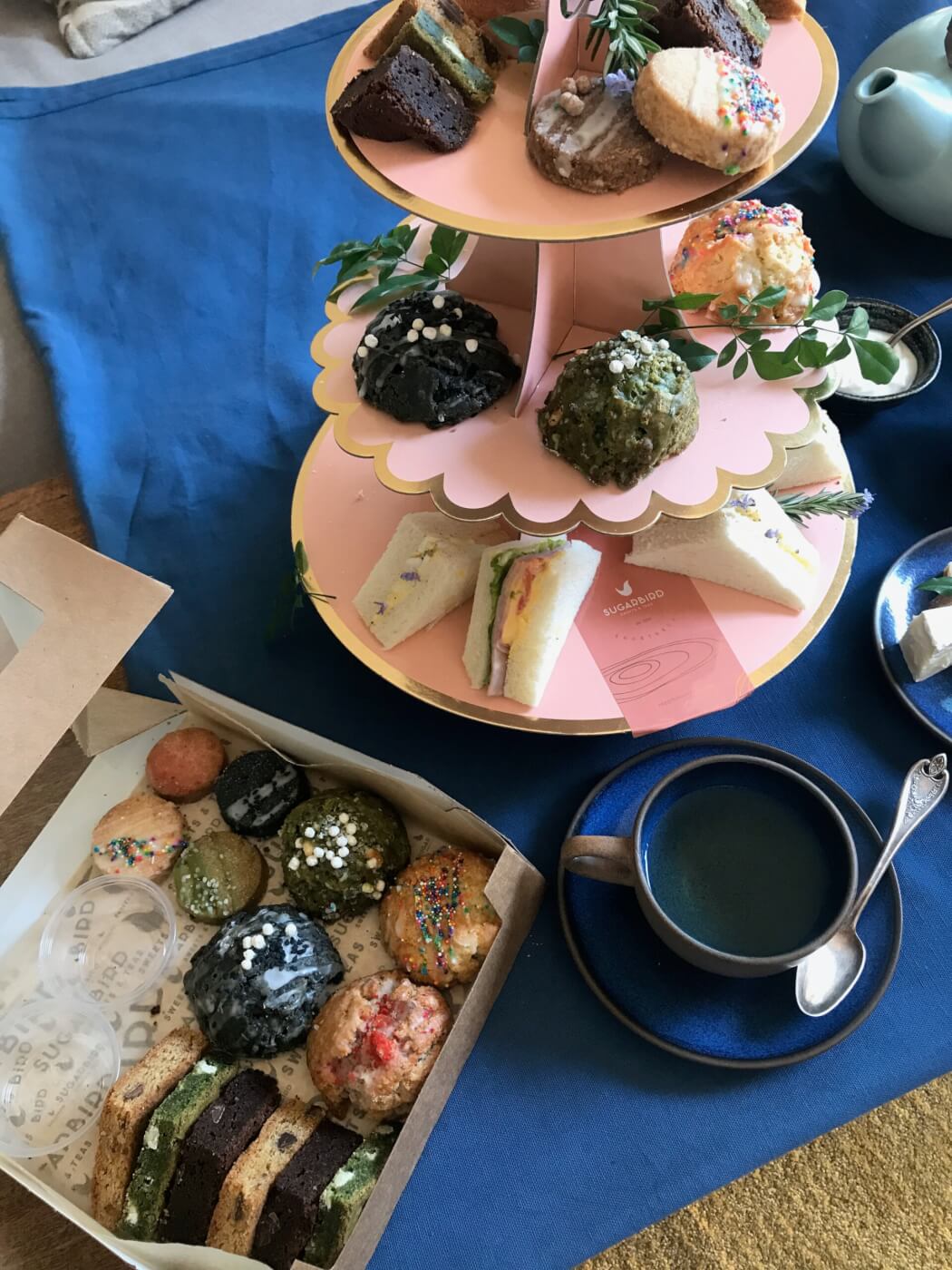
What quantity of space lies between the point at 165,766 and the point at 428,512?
0.36 m

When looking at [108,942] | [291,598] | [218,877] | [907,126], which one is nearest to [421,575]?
[291,598]

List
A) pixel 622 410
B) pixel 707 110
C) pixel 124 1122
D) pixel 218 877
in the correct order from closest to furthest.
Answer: pixel 707 110, pixel 622 410, pixel 124 1122, pixel 218 877

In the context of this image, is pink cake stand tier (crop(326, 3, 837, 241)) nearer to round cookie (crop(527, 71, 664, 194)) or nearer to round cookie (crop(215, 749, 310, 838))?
round cookie (crop(527, 71, 664, 194))

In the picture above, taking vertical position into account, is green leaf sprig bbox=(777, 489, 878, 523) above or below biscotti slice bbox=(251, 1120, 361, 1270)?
above

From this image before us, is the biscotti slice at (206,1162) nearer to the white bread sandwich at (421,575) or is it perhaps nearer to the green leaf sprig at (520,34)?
the white bread sandwich at (421,575)

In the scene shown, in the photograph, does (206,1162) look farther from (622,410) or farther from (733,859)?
(622,410)

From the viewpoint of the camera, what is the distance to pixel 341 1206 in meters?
0.73

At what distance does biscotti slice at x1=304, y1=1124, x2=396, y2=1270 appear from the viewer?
726mm

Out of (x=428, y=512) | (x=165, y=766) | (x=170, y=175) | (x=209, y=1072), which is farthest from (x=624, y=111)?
(x=170, y=175)

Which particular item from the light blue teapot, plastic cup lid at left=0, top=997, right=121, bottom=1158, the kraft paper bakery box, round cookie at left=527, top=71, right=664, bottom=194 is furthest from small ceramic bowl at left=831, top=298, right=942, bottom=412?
plastic cup lid at left=0, top=997, right=121, bottom=1158

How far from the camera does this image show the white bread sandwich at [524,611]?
827 mm

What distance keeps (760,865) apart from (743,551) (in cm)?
27

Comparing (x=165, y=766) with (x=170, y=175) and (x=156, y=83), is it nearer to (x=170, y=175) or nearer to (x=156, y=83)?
(x=170, y=175)

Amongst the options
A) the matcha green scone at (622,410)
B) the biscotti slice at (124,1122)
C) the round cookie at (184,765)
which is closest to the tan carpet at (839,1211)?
the biscotti slice at (124,1122)
